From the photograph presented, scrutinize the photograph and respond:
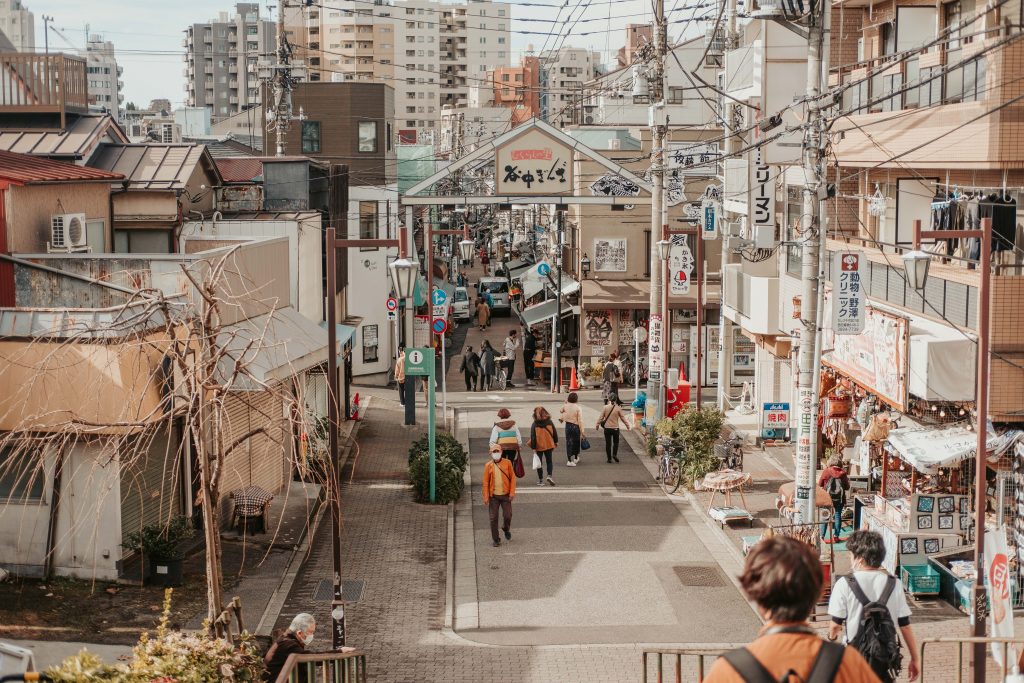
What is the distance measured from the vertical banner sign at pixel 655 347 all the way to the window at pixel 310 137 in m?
20.7

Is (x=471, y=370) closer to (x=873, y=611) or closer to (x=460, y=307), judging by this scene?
(x=460, y=307)

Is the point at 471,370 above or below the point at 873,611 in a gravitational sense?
below

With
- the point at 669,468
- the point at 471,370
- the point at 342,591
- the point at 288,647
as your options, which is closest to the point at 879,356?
the point at 669,468

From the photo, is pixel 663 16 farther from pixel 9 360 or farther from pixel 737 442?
pixel 9 360

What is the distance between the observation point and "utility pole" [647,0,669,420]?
96.8 feet

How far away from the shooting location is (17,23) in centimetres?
14012

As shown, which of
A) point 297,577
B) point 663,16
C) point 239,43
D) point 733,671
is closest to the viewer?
point 733,671

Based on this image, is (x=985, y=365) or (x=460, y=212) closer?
(x=985, y=365)

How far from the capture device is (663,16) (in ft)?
97.1

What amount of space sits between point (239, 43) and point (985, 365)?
448ft

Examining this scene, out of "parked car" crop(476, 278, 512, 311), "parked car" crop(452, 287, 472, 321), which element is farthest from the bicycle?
"parked car" crop(476, 278, 512, 311)

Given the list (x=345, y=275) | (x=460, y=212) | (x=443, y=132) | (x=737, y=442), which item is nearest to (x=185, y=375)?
(x=737, y=442)

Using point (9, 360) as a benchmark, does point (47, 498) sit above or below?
below

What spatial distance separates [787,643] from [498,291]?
59235 millimetres
